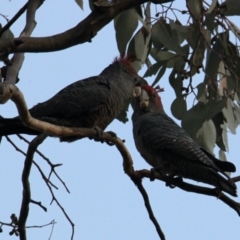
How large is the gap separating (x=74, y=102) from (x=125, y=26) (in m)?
0.45

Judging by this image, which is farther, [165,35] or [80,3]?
[80,3]

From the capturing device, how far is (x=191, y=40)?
10.8 feet

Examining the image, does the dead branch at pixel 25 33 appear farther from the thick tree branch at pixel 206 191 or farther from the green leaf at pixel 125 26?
the thick tree branch at pixel 206 191

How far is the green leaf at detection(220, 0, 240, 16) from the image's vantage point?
305 centimetres

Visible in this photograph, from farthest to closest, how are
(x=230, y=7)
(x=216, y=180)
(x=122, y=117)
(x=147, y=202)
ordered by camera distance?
(x=122, y=117) → (x=230, y=7) → (x=216, y=180) → (x=147, y=202)

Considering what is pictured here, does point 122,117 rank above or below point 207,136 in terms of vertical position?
above

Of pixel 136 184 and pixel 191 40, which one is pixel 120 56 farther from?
pixel 136 184

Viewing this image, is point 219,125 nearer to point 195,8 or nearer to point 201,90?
point 201,90

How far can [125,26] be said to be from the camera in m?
3.23

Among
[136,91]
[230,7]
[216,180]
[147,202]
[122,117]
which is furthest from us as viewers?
[136,91]

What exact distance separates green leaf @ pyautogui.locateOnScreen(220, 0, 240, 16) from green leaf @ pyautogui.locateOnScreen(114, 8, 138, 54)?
0.42 metres

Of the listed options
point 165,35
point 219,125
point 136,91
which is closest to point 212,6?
point 165,35

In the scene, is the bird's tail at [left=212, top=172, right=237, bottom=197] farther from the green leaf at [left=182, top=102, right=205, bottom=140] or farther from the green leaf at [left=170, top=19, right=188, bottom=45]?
the green leaf at [left=170, top=19, right=188, bottom=45]

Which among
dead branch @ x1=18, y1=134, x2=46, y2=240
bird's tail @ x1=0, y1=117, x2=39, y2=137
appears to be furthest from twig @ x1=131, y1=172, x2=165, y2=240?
bird's tail @ x1=0, y1=117, x2=39, y2=137
